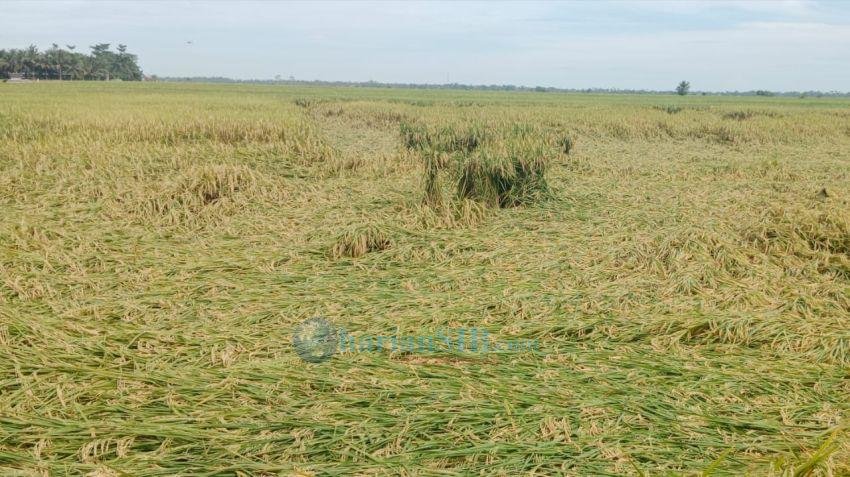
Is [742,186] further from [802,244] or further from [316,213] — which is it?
[316,213]

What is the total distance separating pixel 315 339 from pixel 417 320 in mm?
796

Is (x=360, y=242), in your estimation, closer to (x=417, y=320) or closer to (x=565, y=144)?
(x=417, y=320)

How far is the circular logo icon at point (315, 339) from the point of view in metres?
3.74

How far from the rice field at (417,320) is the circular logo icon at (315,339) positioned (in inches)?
3.7

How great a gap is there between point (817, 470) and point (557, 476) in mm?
1150

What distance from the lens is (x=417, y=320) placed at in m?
4.34

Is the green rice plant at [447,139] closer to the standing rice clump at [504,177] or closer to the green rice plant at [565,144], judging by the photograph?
the green rice plant at [565,144]

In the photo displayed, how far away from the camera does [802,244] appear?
564cm

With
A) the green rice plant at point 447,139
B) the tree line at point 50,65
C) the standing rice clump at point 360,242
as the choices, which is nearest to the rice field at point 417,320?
the standing rice clump at point 360,242

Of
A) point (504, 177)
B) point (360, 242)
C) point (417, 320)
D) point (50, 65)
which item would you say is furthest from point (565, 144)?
point (50, 65)

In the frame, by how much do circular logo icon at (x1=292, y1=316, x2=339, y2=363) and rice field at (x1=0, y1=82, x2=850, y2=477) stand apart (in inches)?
3.7

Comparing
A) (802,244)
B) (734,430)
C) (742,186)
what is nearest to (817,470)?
(734,430)

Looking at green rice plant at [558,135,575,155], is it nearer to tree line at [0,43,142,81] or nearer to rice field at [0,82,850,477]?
rice field at [0,82,850,477]

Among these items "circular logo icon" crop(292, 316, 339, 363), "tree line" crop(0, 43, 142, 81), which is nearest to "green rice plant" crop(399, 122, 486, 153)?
"circular logo icon" crop(292, 316, 339, 363)
